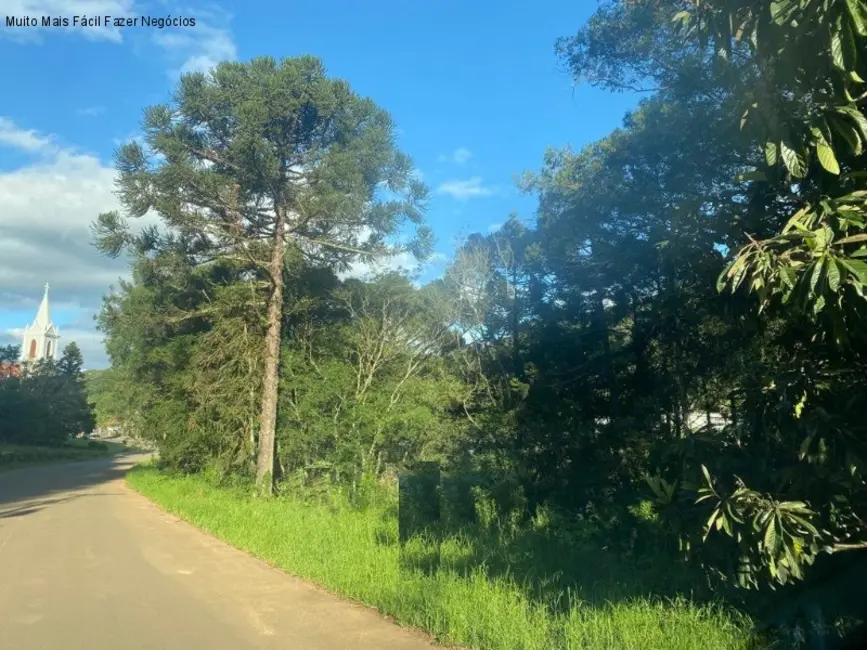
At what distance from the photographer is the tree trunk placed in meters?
20.2

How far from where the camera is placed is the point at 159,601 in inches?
335

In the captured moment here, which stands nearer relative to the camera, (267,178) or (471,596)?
(471,596)

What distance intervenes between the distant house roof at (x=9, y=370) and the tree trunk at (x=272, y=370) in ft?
201

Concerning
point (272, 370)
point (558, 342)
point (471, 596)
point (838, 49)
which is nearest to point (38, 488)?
point (272, 370)

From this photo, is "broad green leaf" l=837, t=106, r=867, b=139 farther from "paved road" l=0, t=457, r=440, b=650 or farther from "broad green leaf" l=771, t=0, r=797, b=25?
"paved road" l=0, t=457, r=440, b=650

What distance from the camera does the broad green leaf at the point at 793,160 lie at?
391 centimetres

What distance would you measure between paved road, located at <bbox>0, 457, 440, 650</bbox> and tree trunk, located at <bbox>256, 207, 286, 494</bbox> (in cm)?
502

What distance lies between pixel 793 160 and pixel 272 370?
18011 mm

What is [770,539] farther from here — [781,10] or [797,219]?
[781,10]

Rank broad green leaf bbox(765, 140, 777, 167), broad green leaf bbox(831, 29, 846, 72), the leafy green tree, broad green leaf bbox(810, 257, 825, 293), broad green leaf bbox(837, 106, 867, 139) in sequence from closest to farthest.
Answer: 1. broad green leaf bbox(810, 257, 825, 293)
2. broad green leaf bbox(831, 29, 846, 72)
3. broad green leaf bbox(837, 106, 867, 139)
4. broad green leaf bbox(765, 140, 777, 167)
5. the leafy green tree

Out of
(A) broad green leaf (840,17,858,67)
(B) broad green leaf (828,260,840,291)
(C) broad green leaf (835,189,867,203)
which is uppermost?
(A) broad green leaf (840,17,858,67)

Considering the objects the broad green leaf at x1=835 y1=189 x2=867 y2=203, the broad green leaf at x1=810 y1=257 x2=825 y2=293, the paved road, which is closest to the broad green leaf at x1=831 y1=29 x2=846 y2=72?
the broad green leaf at x1=835 y1=189 x2=867 y2=203

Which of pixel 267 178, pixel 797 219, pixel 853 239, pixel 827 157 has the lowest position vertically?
pixel 853 239

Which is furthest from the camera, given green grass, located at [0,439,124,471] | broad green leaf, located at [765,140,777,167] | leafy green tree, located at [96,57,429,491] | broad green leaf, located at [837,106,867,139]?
green grass, located at [0,439,124,471]
